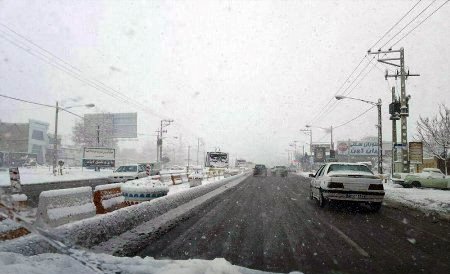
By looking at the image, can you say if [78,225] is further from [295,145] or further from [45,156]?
[295,145]

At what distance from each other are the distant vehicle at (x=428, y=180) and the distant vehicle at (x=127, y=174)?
750 inches

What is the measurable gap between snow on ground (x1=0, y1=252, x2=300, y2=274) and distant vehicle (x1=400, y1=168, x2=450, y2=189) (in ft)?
75.5

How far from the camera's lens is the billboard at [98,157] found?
4866 centimetres

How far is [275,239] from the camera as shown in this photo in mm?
6535

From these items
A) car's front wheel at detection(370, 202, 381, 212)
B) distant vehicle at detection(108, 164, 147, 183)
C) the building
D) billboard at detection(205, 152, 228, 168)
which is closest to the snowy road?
car's front wheel at detection(370, 202, 381, 212)

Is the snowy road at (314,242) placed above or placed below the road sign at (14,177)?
below

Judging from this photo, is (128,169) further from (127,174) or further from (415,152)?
(415,152)

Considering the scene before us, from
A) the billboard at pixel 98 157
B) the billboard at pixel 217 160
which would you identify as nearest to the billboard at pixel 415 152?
the billboard at pixel 217 160

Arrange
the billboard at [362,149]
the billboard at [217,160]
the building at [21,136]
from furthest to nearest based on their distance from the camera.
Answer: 1. the billboard at [362,149]
2. the building at [21,136]
3. the billboard at [217,160]

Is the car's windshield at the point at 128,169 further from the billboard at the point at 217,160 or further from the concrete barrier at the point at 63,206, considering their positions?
the billboard at the point at 217,160

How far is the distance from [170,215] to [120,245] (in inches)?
146

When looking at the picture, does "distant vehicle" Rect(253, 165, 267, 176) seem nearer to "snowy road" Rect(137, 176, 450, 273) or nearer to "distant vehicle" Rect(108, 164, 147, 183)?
"distant vehicle" Rect(108, 164, 147, 183)

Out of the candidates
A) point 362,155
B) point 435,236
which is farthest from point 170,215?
point 362,155

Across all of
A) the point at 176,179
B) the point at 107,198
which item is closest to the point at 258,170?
the point at 176,179
